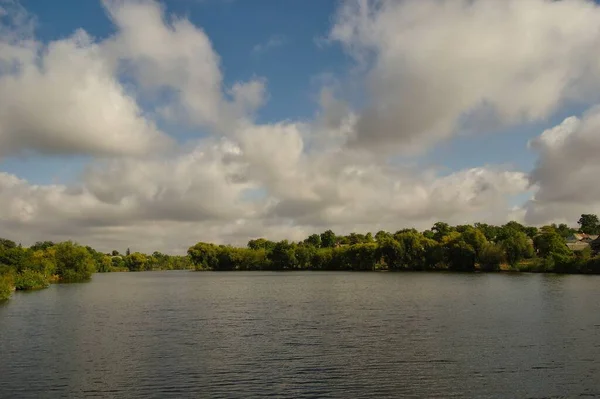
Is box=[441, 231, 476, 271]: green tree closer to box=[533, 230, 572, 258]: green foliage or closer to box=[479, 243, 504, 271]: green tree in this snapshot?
box=[479, 243, 504, 271]: green tree

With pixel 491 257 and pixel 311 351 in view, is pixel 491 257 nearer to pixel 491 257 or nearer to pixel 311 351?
pixel 491 257

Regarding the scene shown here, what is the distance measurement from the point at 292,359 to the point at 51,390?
13961 millimetres

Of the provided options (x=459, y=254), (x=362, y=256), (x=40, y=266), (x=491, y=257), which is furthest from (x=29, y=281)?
(x=491, y=257)

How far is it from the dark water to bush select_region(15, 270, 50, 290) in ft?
140

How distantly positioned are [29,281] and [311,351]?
3337 inches

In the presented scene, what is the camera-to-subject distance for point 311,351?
3297cm

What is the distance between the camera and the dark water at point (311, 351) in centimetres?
2495

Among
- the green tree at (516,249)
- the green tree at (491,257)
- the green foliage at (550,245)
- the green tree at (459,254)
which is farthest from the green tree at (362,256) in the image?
the green foliage at (550,245)

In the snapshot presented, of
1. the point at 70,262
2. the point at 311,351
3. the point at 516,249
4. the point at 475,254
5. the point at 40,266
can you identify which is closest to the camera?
the point at 311,351

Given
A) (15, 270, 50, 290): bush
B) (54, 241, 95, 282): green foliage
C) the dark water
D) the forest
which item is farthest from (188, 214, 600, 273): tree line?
(15, 270, 50, 290): bush

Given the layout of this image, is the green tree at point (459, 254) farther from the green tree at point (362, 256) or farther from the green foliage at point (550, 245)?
the green tree at point (362, 256)

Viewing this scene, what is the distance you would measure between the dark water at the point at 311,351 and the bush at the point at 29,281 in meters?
42.5

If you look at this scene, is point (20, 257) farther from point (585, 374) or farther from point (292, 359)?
point (585, 374)

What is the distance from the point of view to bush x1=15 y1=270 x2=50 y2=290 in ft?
310
